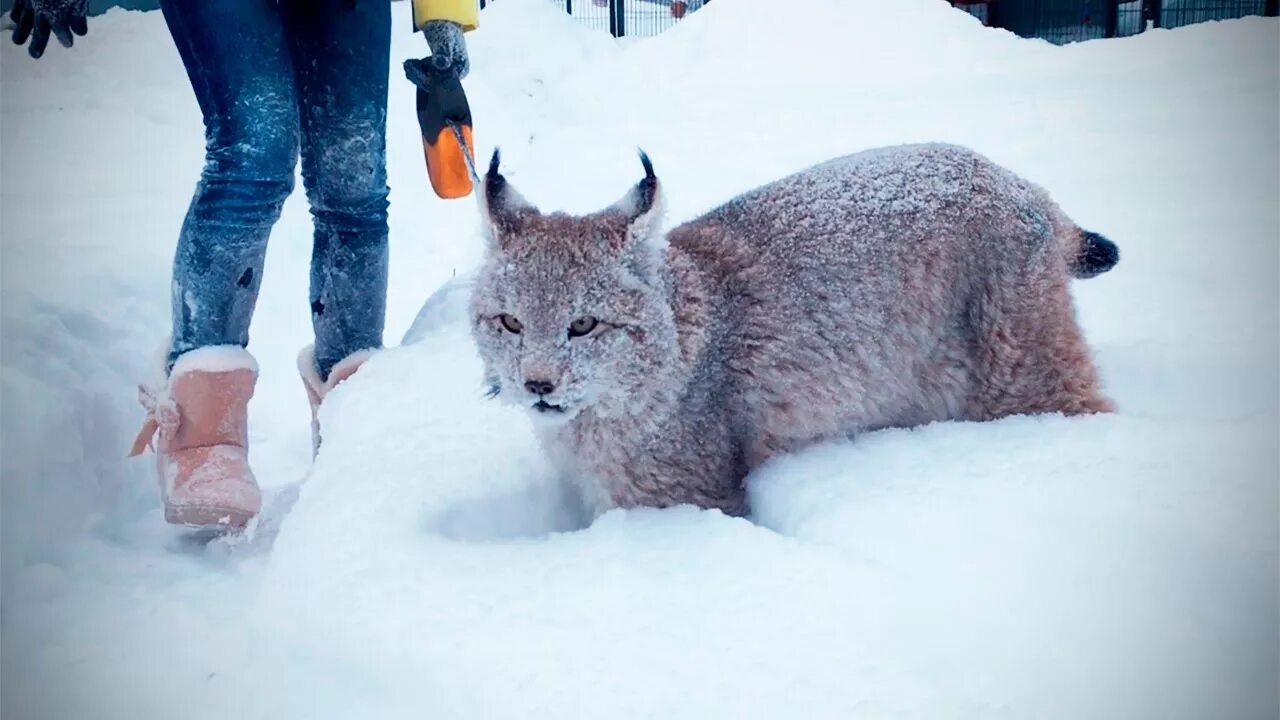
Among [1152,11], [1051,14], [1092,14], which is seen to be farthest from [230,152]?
[1051,14]

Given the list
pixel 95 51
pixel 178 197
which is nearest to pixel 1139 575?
pixel 178 197

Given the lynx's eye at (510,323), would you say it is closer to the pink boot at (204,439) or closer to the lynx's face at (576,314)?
the lynx's face at (576,314)

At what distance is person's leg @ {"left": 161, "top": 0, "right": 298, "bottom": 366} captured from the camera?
257cm

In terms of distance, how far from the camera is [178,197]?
221 inches

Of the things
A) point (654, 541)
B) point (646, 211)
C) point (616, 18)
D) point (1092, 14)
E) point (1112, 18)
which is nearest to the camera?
point (654, 541)

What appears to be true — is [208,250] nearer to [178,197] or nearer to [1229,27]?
[178,197]

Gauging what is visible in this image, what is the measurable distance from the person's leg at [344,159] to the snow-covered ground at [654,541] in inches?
10.7

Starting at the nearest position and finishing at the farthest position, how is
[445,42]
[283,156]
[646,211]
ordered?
1. [646,211]
2. [283,156]
3. [445,42]

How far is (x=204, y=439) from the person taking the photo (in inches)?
105

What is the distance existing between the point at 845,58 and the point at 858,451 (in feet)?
25.1

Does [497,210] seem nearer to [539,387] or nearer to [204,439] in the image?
[539,387]

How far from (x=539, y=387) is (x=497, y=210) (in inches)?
21.4

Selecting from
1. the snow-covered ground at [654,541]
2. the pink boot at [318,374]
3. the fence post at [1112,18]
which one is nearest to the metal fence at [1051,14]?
the fence post at [1112,18]

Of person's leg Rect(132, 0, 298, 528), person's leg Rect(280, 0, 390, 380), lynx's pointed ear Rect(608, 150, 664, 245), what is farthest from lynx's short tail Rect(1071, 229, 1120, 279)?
person's leg Rect(132, 0, 298, 528)
